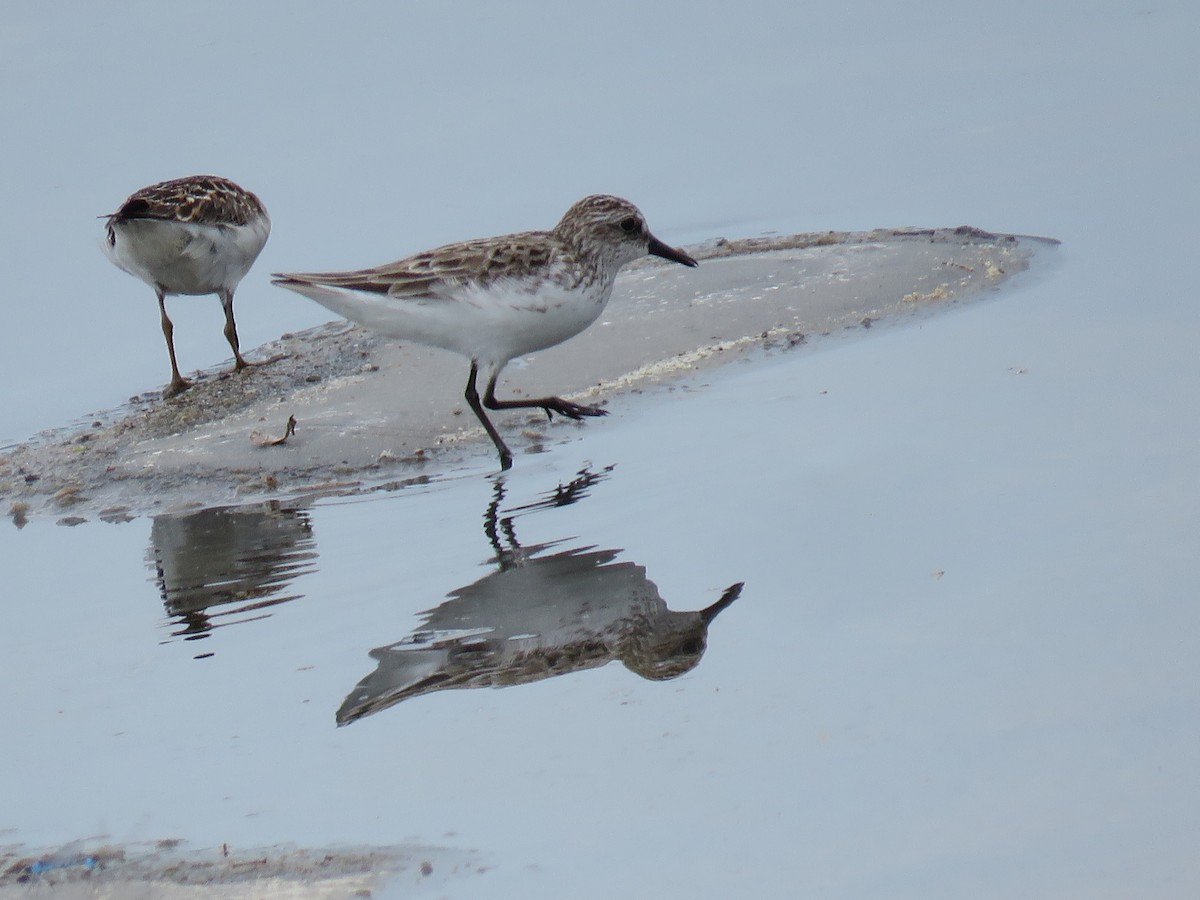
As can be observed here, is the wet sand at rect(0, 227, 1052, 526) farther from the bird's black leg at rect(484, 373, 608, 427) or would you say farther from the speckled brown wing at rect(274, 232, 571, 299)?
the speckled brown wing at rect(274, 232, 571, 299)

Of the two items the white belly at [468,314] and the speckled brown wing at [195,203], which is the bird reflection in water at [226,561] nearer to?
the white belly at [468,314]

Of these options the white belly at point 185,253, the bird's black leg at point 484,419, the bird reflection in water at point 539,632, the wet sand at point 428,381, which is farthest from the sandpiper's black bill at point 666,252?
the bird reflection in water at point 539,632

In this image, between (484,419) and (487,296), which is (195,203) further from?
(484,419)

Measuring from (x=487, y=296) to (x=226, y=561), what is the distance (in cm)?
181

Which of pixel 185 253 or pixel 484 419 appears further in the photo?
pixel 185 253

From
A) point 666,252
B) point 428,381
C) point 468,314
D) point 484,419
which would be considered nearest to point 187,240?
point 428,381

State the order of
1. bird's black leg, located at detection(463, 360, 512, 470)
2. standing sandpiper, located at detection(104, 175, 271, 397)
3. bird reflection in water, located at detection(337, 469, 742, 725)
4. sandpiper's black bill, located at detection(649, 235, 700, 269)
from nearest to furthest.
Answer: bird reflection in water, located at detection(337, 469, 742, 725), bird's black leg, located at detection(463, 360, 512, 470), sandpiper's black bill, located at detection(649, 235, 700, 269), standing sandpiper, located at detection(104, 175, 271, 397)

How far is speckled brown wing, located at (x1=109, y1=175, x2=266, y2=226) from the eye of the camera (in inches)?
340

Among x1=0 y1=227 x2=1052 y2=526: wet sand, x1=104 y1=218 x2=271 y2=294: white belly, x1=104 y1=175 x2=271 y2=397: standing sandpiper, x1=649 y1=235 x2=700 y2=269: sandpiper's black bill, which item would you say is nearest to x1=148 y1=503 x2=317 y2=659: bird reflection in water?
x1=0 y1=227 x2=1052 y2=526: wet sand

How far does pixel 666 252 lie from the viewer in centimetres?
866

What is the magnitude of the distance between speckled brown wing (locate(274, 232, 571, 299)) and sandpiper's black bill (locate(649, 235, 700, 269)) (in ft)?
2.95

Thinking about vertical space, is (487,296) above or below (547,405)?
above

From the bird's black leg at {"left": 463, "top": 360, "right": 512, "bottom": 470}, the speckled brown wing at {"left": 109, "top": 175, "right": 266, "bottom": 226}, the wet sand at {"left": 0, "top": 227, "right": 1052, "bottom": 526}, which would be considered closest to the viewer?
the bird's black leg at {"left": 463, "top": 360, "right": 512, "bottom": 470}

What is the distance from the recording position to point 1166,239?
29.2 ft
